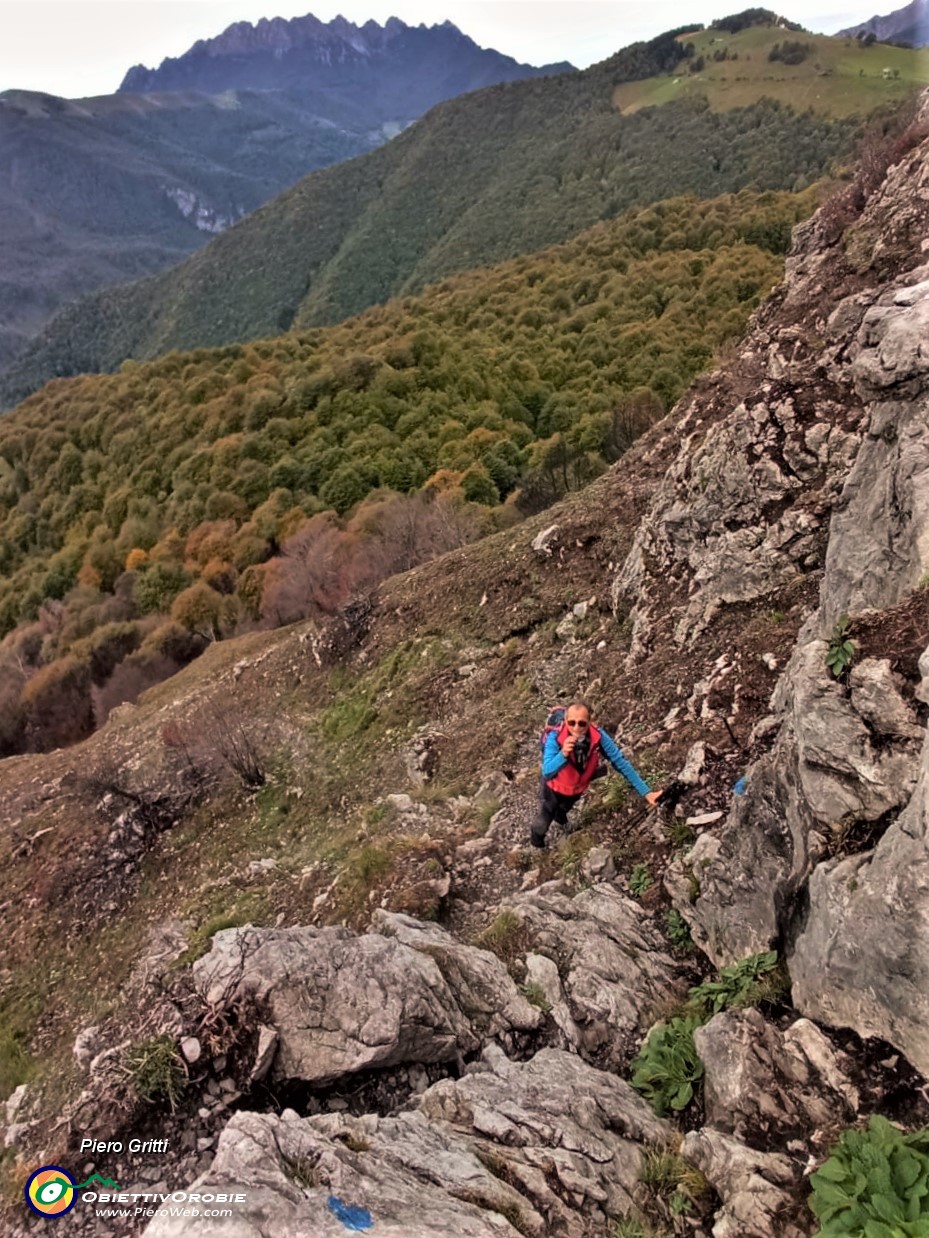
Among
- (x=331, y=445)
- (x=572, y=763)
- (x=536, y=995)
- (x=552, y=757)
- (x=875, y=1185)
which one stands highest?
(x=331, y=445)

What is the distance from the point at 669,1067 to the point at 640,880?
8.53ft

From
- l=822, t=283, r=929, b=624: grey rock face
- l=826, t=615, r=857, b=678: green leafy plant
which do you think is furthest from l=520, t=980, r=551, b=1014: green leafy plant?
l=822, t=283, r=929, b=624: grey rock face

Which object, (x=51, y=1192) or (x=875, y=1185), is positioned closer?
(x=875, y=1185)

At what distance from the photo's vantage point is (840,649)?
19.4ft

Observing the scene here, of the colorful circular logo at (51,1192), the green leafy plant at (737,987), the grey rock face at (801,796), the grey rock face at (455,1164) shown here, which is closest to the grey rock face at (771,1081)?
the green leafy plant at (737,987)

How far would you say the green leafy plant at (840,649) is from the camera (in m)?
5.82

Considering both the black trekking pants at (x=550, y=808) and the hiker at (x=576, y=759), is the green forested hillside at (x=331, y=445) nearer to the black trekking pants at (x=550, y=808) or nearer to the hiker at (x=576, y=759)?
the black trekking pants at (x=550, y=808)

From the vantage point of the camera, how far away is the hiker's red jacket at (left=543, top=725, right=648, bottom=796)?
27.0 feet

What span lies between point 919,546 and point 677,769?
4.28 metres

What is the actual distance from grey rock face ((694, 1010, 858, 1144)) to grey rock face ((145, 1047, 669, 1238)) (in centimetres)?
69

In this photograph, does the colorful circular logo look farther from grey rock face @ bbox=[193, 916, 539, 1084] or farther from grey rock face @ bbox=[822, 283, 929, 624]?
grey rock face @ bbox=[822, 283, 929, 624]

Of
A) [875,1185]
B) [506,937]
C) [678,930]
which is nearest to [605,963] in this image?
[678,930]

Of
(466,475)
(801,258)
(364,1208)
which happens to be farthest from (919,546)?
(466,475)

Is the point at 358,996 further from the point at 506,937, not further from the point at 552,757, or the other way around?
the point at 552,757
